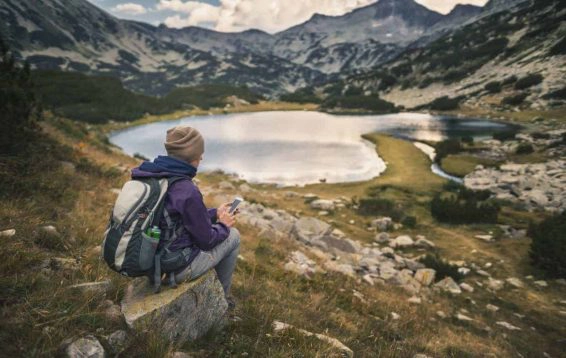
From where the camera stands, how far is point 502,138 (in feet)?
165

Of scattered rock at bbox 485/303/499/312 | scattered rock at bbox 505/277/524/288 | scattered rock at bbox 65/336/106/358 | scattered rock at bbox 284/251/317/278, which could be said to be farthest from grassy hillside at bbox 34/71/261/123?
scattered rock at bbox 65/336/106/358

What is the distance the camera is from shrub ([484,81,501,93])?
319 feet

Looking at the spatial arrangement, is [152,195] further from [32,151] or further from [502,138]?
[502,138]

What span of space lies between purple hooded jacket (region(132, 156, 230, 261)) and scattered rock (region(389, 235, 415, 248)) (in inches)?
613

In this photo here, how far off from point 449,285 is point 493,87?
105 m

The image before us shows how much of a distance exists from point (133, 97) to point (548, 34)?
5932 inches

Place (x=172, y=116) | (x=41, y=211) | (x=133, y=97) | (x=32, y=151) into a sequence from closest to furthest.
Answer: (x=41, y=211), (x=32, y=151), (x=172, y=116), (x=133, y=97)

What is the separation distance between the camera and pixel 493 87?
324 feet

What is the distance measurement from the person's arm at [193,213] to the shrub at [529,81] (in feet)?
→ 343

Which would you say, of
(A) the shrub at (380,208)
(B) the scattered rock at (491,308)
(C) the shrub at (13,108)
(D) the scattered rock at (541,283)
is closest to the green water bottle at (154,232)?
(C) the shrub at (13,108)

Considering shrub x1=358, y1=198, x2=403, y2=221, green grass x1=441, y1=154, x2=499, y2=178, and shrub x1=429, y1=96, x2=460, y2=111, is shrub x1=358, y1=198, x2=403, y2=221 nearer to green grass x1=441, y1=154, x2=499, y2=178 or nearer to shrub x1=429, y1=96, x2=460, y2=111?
green grass x1=441, y1=154, x2=499, y2=178

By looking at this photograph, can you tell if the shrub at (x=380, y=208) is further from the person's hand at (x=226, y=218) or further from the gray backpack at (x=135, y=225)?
the gray backpack at (x=135, y=225)

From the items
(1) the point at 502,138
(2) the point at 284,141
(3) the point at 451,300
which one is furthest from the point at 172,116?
(3) the point at 451,300

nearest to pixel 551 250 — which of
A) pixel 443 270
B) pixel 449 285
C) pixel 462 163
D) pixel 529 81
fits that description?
pixel 443 270
